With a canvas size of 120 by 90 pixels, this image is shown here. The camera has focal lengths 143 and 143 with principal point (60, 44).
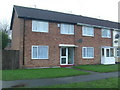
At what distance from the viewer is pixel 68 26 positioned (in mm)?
18516

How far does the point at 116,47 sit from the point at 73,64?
29.7ft

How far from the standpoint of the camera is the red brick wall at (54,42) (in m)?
15.6

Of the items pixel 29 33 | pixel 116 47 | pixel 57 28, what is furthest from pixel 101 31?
pixel 29 33

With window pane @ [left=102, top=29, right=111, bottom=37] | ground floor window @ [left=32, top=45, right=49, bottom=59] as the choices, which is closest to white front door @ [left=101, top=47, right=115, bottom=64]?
window pane @ [left=102, top=29, right=111, bottom=37]

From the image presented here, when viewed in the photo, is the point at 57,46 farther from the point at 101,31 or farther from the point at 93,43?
the point at 101,31

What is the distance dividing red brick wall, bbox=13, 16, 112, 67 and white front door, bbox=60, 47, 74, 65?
1.74ft

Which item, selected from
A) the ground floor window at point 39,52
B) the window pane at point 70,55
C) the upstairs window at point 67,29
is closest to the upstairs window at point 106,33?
the upstairs window at point 67,29

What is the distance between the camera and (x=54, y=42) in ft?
56.9

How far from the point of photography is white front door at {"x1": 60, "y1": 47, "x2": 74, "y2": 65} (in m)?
17.9

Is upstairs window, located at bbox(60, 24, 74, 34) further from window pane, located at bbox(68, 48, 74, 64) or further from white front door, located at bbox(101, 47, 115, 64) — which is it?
white front door, located at bbox(101, 47, 115, 64)

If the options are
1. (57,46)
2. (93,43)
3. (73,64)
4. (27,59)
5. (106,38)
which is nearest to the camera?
(27,59)

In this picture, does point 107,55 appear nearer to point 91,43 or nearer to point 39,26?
point 91,43

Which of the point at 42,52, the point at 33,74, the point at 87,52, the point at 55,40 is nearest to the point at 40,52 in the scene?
the point at 42,52

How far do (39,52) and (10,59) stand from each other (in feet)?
10.5
